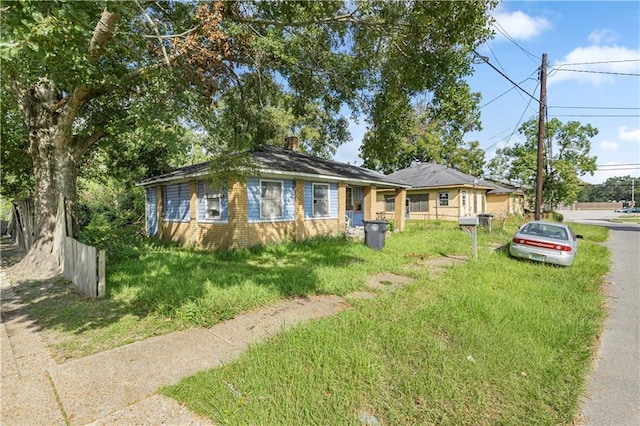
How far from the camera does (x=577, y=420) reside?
9.50 ft

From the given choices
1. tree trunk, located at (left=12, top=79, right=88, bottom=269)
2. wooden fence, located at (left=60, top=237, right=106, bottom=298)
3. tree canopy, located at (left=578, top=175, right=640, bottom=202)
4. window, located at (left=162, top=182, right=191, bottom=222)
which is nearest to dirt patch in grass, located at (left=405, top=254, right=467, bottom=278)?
wooden fence, located at (left=60, top=237, right=106, bottom=298)

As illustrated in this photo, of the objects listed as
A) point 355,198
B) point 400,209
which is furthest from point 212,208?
point 400,209

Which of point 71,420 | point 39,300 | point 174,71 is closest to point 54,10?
point 71,420

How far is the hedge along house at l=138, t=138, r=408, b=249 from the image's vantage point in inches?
445

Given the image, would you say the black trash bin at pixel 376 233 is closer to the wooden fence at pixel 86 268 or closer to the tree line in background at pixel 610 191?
the wooden fence at pixel 86 268

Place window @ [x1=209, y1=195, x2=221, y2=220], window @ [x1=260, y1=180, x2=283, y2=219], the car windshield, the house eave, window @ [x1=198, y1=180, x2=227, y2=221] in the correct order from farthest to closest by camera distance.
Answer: window @ [x1=260, y1=180, x2=283, y2=219], window @ [x1=209, y1=195, x2=221, y2=220], window @ [x1=198, y1=180, x2=227, y2=221], the house eave, the car windshield

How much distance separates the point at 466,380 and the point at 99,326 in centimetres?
498

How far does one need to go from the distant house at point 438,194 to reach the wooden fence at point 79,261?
67.4 feet

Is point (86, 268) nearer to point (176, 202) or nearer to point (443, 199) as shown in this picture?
point (176, 202)

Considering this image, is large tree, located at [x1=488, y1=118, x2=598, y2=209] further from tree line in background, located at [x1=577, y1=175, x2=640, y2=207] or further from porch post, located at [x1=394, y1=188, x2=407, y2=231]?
tree line in background, located at [x1=577, y1=175, x2=640, y2=207]

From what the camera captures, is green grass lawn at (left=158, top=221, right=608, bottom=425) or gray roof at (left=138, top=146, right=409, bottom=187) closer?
green grass lawn at (left=158, top=221, right=608, bottom=425)

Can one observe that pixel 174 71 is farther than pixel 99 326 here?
Yes

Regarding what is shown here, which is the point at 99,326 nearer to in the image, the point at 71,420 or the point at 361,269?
the point at 71,420

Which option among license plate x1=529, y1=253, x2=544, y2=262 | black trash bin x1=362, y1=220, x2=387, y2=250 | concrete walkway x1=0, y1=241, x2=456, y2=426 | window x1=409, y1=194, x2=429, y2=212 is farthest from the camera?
window x1=409, y1=194, x2=429, y2=212
